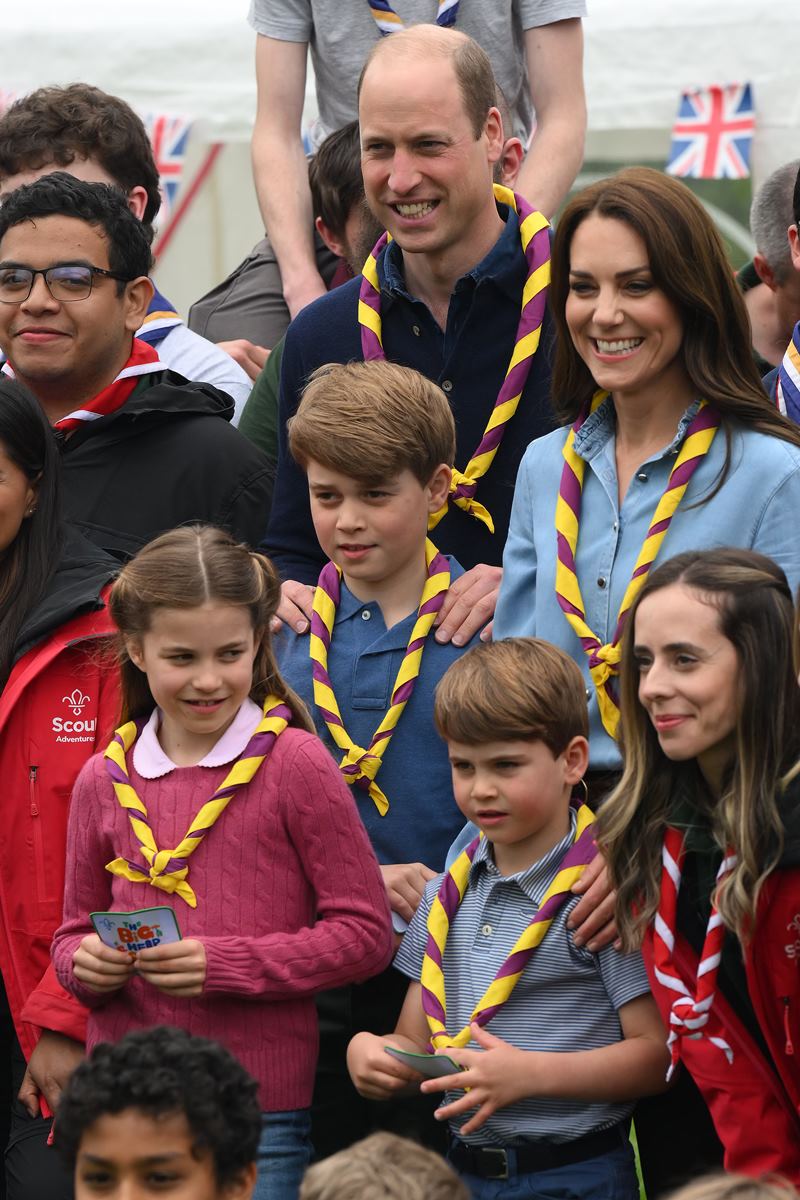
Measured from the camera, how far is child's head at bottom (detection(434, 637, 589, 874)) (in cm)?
400

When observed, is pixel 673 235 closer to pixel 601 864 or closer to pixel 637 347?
pixel 637 347

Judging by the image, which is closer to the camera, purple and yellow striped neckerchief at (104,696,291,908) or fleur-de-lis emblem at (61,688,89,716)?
purple and yellow striped neckerchief at (104,696,291,908)

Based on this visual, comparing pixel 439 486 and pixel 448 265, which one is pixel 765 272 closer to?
pixel 448 265

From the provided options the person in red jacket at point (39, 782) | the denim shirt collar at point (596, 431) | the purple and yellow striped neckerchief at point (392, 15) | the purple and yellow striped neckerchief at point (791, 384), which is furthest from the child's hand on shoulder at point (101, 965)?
the purple and yellow striped neckerchief at point (392, 15)

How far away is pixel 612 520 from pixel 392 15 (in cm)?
251

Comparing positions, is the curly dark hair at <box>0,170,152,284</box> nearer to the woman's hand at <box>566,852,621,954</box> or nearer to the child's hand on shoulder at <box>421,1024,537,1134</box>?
the woman's hand at <box>566,852,621,954</box>

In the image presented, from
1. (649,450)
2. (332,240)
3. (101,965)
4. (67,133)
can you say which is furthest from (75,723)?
(67,133)

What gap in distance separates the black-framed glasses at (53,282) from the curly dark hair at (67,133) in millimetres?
1022

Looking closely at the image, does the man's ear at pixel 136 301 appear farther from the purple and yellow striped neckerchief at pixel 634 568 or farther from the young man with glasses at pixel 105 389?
the purple and yellow striped neckerchief at pixel 634 568

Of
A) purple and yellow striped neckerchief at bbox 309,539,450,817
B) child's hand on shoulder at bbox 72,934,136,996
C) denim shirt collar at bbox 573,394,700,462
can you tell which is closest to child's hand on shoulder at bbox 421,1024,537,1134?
child's hand on shoulder at bbox 72,934,136,996

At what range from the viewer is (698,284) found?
13.8 ft

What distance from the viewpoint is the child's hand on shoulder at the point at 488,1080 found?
3801 millimetres

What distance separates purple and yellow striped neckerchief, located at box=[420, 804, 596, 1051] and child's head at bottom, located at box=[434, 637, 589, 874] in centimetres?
7

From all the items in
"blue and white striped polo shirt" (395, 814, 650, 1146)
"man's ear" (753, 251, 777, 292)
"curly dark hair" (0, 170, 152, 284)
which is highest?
"curly dark hair" (0, 170, 152, 284)
